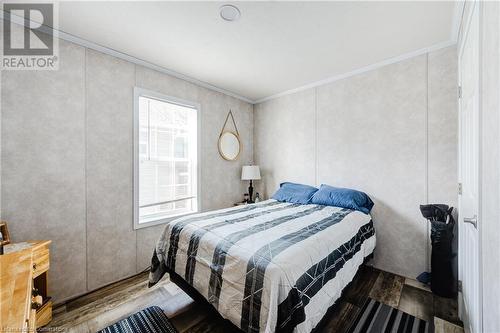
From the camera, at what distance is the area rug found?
65.8 inches

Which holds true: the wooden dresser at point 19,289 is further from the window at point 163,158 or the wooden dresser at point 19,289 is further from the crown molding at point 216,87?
the crown molding at point 216,87

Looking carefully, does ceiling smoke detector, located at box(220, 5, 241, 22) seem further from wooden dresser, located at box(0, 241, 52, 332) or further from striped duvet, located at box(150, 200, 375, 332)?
wooden dresser, located at box(0, 241, 52, 332)

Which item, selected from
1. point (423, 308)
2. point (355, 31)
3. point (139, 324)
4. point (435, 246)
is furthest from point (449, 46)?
point (139, 324)

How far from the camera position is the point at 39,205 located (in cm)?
195

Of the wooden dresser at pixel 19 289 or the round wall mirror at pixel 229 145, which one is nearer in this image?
the wooden dresser at pixel 19 289

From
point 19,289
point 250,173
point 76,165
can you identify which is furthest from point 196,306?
point 250,173

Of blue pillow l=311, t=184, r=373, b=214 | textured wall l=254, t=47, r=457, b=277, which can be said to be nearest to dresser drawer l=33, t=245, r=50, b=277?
blue pillow l=311, t=184, r=373, b=214

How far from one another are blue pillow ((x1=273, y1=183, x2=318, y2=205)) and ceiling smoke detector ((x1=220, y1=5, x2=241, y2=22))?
2.25m

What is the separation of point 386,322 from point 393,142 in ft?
6.24

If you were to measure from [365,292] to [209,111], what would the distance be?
316 cm

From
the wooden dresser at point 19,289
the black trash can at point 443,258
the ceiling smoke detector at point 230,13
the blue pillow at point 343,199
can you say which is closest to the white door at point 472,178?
the black trash can at point 443,258

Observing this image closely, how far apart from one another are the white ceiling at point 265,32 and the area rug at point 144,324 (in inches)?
104

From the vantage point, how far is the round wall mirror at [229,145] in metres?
3.61

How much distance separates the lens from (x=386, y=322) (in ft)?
5.73
